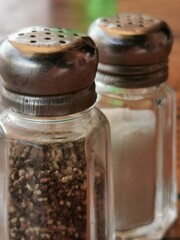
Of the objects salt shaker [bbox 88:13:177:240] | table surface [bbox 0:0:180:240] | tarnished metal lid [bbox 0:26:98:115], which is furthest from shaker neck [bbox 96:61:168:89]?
table surface [bbox 0:0:180:240]

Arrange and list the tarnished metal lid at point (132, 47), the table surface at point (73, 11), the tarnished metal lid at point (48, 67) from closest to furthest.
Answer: the tarnished metal lid at point (48, 67), the tarnished metal lid at point (132, 47), the table surface at point (73, 11)

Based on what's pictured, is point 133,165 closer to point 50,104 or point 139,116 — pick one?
point 139,116

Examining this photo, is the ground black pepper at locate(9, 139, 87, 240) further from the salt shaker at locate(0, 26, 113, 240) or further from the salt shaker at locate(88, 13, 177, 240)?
the salt shaker at locate(88, 13, 177, 240)

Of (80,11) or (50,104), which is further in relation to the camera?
(80,11)

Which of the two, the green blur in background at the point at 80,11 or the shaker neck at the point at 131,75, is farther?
the green blur in background at the point at 80,11

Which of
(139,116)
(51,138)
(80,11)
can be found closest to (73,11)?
(80,11)

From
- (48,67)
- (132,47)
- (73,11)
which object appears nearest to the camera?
(48,67)

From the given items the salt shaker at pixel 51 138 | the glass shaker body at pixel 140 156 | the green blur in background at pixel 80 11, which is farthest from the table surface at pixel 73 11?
the salt shaker at pixel 51 138

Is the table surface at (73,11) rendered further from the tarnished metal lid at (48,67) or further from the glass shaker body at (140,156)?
the tarnished metal lid at (48,67)

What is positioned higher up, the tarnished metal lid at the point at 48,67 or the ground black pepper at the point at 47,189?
the tarnished metal lid at the point at 48,67
